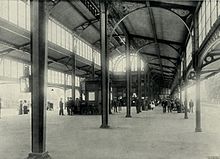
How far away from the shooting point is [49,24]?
2814 centimetres

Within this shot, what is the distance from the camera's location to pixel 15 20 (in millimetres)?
23172

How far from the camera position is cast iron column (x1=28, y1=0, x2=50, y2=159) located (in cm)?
748

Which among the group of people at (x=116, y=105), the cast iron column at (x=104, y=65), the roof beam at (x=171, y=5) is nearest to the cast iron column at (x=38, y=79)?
the cast iron column at (x=104, y=65)

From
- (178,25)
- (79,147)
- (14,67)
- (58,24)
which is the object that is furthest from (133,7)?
(14,67)

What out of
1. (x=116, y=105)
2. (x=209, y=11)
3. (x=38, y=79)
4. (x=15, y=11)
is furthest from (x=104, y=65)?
(x=116, y=105)

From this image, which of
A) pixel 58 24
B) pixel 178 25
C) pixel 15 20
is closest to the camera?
pixel 178 25

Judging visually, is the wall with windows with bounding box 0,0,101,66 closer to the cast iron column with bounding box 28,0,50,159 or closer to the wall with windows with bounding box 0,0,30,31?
the wall with windows with bounding box 0,0,30,31

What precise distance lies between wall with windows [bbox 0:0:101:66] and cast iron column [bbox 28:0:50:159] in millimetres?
15366

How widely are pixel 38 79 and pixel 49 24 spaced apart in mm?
21639

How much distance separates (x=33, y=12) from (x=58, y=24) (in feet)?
73.4

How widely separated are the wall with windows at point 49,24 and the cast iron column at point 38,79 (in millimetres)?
15366

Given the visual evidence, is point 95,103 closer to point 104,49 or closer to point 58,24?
point 58,24

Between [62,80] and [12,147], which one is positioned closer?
[12,147]

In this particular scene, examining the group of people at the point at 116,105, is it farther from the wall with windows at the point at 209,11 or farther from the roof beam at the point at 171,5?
the wall with windows at the point at 209,11
